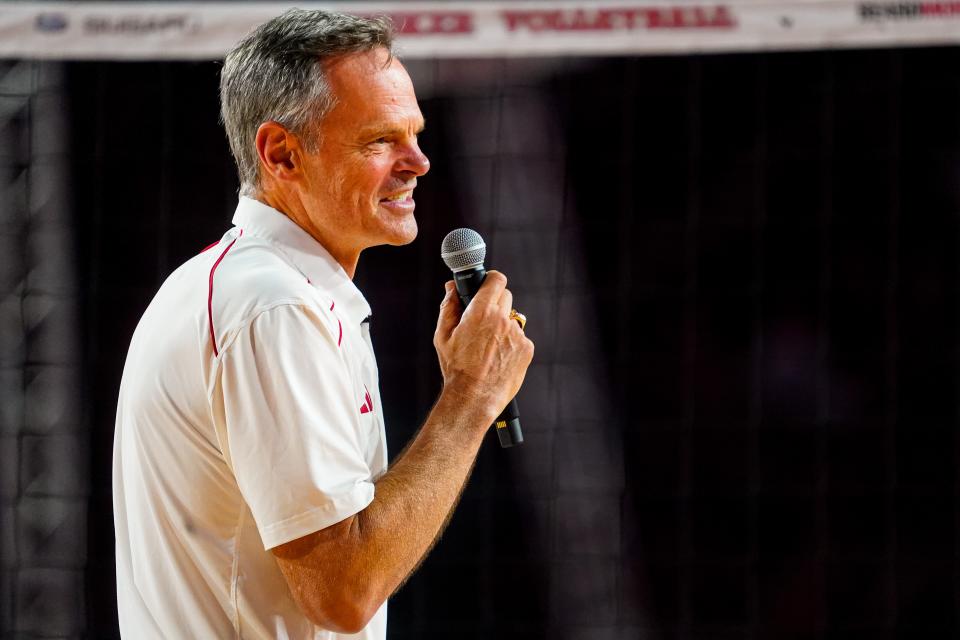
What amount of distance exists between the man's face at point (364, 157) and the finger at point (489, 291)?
11cm

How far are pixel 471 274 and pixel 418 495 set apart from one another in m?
0.39

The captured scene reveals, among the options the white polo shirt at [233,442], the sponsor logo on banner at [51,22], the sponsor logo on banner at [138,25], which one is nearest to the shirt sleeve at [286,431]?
the white polo shirt at [233,442]

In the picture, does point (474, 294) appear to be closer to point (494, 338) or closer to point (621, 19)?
point (494, 338)

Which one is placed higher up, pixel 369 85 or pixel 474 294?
pixel 369 85

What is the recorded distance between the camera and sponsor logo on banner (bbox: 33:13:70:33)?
2.57 meters

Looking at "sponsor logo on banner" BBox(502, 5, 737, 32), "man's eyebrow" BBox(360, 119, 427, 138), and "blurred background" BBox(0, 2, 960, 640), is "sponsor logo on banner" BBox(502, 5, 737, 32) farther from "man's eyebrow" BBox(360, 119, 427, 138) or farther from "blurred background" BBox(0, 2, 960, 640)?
"man's eyebrow" BBox(360, 119, 427, 138)

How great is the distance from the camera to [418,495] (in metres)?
1.03

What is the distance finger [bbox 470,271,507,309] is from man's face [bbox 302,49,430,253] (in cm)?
11

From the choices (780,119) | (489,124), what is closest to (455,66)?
(489,124)

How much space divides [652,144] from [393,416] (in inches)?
42.4

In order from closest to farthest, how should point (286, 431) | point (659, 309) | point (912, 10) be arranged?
point (286, 431) → point (912, 10) → point (659, 309)

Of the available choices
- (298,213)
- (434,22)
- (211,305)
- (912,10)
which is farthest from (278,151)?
(912,10)

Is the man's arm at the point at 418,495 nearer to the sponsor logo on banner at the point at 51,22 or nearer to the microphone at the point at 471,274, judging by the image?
the microphone at the point at 471,274

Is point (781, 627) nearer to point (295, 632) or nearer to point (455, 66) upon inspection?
point (455, 66)
